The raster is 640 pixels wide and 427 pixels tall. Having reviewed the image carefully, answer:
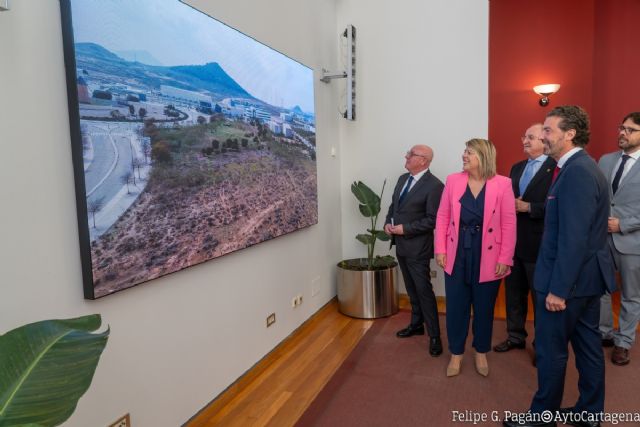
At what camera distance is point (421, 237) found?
3436 millimetres

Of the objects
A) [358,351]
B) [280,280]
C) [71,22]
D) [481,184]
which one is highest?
[71,22]

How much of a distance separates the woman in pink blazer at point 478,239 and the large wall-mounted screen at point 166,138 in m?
1.25

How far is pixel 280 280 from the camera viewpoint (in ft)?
11.1

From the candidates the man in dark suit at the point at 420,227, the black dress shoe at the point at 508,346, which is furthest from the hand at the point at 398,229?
the black dress shoe at the point at 508,346

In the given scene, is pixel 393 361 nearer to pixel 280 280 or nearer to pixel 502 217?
pixel 280 280

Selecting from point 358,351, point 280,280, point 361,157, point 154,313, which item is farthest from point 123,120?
point 361,157

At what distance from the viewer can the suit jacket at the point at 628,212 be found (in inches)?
116

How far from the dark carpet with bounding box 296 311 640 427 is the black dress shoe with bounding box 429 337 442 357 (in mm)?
48

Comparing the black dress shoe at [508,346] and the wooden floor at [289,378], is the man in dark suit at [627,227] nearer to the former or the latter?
the black dress shoe at [508,346]

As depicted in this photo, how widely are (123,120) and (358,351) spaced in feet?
7.85

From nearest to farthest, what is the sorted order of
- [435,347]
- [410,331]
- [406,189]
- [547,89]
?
[435,347] < [406,189] < [410,331] < [547,89]

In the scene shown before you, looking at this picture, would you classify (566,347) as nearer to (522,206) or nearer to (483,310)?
(483,310)

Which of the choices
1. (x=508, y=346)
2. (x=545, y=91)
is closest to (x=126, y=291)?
(x=508, y=346)

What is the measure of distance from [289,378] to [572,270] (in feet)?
6.16
